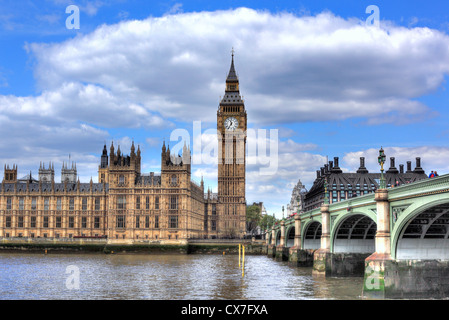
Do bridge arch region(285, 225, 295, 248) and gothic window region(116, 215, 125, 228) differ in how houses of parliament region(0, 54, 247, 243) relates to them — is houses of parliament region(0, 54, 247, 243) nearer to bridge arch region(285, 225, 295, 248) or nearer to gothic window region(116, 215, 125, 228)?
gothic window region(116, 215, 125, 228)

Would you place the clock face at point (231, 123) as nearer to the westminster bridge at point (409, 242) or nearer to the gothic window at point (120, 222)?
the gothic window at point (120, 222)

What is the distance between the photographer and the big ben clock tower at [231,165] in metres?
154

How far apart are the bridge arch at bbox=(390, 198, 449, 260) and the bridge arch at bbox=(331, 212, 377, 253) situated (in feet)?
51.0

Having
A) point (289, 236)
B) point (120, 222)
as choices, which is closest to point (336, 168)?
point (289, 236)

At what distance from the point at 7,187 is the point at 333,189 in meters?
79.6

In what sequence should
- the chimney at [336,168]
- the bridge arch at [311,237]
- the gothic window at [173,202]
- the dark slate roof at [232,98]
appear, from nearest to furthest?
the bridge arch at [311,237], the gothic window at [173,202], the chimney at [336,168], the dark slate roof at [232,98]

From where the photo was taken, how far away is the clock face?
6299 inches

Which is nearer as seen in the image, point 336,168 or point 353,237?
point 353,237

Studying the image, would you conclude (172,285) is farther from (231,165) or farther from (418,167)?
(418,167)

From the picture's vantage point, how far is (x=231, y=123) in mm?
160625

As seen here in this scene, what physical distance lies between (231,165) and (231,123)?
12.3m

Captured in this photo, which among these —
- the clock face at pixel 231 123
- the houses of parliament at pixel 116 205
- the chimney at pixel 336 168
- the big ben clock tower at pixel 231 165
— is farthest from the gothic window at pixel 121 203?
the chimney at pixel 336 168

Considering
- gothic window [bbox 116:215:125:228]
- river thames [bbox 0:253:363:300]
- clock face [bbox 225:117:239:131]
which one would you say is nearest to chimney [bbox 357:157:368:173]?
clock face [bbox 225:117:239:131]
